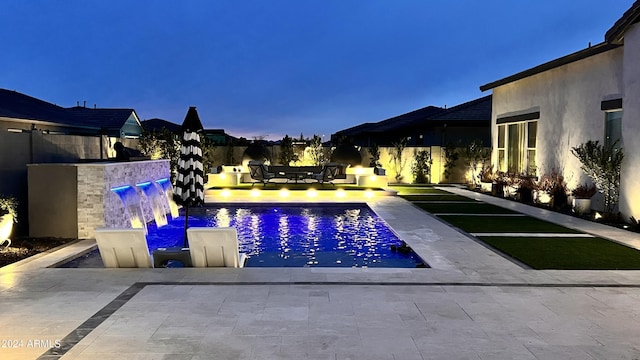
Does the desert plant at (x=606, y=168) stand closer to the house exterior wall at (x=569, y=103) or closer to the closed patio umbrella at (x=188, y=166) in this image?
the house exterior wall at (x=569, y=103)

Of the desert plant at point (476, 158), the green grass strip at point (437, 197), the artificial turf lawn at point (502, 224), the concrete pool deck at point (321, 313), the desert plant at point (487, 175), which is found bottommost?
the concrete pool deck at point (321, 313)

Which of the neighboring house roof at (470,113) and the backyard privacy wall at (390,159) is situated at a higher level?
the neighboring house roof at (470,113)

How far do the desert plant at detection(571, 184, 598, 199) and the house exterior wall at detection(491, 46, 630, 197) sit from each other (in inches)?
14.5

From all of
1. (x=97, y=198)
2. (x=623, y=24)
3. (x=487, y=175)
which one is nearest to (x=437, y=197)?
(x=487, y=175)

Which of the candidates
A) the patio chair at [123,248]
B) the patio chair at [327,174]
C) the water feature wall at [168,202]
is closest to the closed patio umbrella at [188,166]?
the patio chair at [123,248]

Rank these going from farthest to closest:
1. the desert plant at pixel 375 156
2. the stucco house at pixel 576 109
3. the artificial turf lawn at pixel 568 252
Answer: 1. the desert plant at pixel 375 156
2. the stucco house at pixel 576 109
3. the artificial turf lawn at pixel 568 252

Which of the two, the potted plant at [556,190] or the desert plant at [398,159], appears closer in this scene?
the potted plant at [556,190]

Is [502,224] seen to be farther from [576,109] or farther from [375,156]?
[375,156]

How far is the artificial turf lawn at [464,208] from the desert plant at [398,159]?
9.00 meters

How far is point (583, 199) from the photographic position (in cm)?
1302

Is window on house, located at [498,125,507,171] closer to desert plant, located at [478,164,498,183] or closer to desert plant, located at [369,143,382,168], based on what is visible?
desert plant, located at [478,164,498,183]

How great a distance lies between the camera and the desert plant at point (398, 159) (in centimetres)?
2470

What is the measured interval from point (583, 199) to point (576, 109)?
290 cm

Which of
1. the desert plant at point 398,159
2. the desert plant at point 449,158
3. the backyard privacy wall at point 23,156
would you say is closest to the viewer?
the backyard privacy wall at point 23,156
